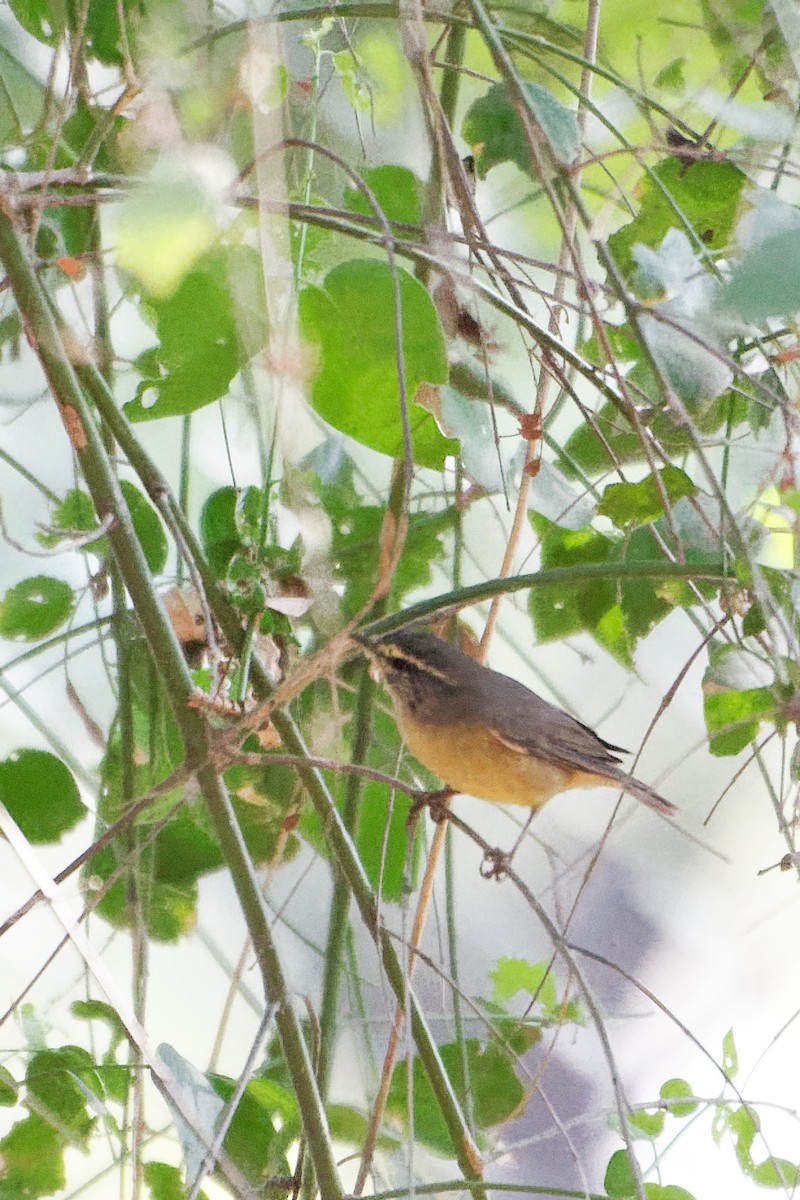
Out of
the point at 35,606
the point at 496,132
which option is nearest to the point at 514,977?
the point at 35,606

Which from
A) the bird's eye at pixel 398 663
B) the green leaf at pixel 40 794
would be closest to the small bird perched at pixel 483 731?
the bird's eye at pixel 398 663

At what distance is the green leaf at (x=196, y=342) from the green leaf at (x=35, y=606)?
0.75 feet

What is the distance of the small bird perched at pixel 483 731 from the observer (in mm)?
1261

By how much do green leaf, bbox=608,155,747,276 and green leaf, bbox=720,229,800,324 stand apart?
0.37 m

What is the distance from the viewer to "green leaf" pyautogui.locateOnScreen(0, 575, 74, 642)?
116 cm

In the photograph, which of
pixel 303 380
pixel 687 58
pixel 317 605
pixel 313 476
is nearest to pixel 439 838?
pixel 317 605

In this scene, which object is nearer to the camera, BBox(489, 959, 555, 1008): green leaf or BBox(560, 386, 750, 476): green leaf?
BBox(560, 386, 750, 476): green leaf

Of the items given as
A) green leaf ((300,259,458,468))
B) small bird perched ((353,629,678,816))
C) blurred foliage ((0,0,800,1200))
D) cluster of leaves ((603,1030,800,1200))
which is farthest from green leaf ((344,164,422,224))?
cluster of leaves ((603,1030,800,1200))

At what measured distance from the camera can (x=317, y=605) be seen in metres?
1.03

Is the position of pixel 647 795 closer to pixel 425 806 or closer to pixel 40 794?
pixel 425 806

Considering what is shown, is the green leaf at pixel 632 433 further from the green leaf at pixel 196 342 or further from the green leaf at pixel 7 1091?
the green leaf at pixel 7 1091

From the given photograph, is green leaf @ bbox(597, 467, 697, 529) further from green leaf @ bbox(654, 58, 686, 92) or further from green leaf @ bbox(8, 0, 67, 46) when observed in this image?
green leaf @ bbox(8, 0, 67, 46)

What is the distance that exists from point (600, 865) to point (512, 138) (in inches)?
41.8

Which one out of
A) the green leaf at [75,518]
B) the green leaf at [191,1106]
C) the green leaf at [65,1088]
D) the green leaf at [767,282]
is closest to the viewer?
the green leaf at [767,282]
